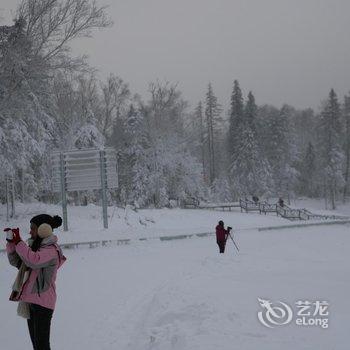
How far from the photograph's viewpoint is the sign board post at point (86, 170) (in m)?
25.8

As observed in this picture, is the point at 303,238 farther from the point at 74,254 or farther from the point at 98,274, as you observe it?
the point at 98,274

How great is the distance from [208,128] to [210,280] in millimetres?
61747

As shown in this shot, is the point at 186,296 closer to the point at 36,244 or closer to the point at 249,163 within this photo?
the point at 36,244

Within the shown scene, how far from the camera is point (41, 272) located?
5.50 metres

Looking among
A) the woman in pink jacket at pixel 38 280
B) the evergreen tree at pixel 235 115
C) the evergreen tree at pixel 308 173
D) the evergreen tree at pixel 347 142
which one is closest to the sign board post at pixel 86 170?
the woman in pink jacket at pixel 38 280

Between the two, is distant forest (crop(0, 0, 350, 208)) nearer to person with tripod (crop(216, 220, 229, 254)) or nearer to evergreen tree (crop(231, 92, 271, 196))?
evergreen tree (crop(231, 92, 271, 196))

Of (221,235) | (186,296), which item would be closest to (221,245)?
(221,235)

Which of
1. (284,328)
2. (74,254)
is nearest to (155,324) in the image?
(284,328)

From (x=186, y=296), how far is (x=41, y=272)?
→ 4.85 m

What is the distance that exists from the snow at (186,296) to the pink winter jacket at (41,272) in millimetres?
2009

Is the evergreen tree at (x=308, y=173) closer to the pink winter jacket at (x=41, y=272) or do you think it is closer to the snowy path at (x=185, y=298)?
the snowy path at (x=185, y=298)

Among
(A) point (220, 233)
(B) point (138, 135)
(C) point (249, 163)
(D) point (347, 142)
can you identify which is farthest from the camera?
(D) point (347, 142)

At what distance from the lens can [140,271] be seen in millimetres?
14273

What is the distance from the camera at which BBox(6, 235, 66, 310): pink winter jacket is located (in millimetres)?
5367
